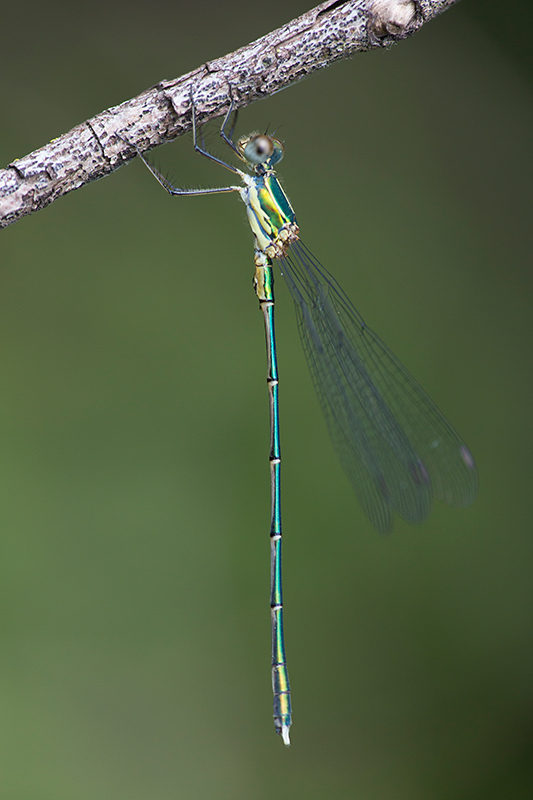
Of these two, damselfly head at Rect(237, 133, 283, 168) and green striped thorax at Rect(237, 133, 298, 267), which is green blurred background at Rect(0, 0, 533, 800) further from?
damselfly head at Rect(237, 133, 283, 168)

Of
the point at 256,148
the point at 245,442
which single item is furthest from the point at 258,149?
the point at 245,442

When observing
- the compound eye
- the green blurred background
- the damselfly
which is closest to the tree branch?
the compound eye

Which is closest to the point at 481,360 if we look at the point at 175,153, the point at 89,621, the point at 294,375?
the point at 294,375

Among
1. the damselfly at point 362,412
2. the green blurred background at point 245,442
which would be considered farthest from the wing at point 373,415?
the green blurred background at point 245,442

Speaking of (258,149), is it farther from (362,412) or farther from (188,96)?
(362,412)

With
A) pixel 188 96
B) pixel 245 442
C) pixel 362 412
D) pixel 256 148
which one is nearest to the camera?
pixel 188 96

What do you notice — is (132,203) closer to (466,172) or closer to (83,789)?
(466,172)
